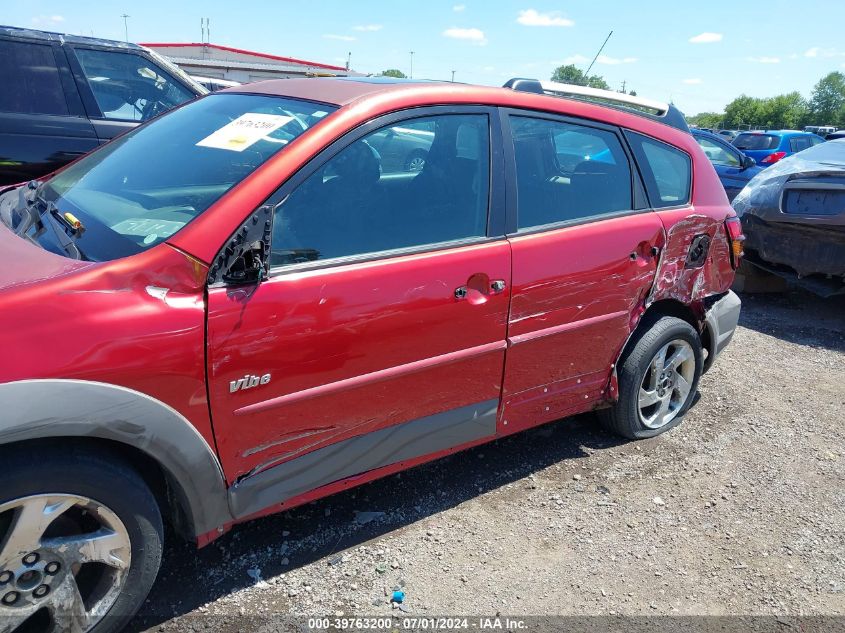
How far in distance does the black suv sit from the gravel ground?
317cm

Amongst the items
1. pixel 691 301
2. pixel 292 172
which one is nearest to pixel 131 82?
pixel 292 172

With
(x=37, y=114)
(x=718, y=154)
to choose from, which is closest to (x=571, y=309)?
(x=37, y=114)

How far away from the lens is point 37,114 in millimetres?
4492

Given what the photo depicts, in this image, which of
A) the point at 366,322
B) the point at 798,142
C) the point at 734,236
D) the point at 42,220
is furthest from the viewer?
the point at 798,142

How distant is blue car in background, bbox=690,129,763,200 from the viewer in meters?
10.0

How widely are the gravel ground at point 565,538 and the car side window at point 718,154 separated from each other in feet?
24.9

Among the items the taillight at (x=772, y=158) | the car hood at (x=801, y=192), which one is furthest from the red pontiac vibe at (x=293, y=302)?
the taillight at (x=772, y=158)

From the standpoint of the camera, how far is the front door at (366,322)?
83.7 inches

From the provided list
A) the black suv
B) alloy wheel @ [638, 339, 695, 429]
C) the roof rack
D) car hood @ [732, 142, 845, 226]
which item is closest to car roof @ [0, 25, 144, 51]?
the black suv

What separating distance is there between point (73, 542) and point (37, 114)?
3646mm

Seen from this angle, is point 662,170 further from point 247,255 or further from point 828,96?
point 828,96

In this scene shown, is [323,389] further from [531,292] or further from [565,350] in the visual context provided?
[565,350]

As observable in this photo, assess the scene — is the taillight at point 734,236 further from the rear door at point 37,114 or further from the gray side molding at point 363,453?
the rear door at point 37,114

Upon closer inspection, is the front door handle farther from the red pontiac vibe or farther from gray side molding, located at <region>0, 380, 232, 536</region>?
Answer: gray side molding, located at <region>0, 380, 232, 536</region>
